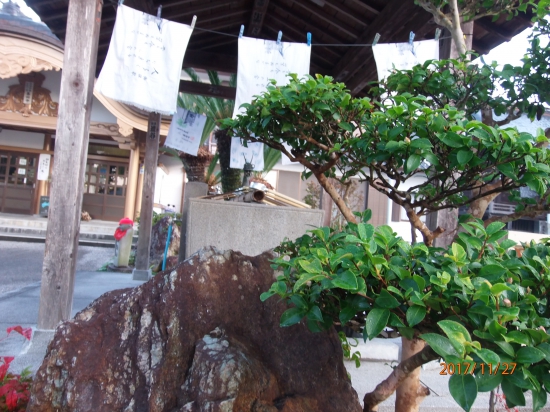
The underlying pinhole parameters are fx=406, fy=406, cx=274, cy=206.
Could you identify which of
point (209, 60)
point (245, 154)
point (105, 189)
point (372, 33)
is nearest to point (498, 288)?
point (372, 33)

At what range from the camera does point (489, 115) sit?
2.47m

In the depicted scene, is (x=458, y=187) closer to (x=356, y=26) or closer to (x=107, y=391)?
(x=107, y=391)

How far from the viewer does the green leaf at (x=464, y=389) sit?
90 centimetres

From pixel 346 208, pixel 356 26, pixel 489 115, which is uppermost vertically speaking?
pixel 356 26

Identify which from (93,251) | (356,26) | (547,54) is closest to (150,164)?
(356,26)

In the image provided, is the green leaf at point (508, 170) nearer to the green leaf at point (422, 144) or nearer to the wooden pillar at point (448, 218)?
the green leaf at point (422, 144)

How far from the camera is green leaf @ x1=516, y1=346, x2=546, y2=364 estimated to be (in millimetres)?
918

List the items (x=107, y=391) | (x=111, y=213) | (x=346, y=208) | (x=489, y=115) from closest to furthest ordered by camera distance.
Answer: (x=107, y=391) < (x=346, y=208) < (x=489, y=115) < (x=111, y=213)

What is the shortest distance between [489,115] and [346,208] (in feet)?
3.77

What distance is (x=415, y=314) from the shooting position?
1038mm

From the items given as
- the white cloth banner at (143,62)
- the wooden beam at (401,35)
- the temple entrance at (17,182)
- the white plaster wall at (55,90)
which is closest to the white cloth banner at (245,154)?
the wooden beam at (401,35)

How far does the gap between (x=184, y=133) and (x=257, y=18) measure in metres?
1.97

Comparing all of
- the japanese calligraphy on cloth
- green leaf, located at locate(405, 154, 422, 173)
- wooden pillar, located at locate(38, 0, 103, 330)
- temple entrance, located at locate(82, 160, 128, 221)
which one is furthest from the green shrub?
temple entrance, located at locate(82, 160, 128, 221)

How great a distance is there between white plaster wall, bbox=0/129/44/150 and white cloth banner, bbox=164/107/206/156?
9790mm
